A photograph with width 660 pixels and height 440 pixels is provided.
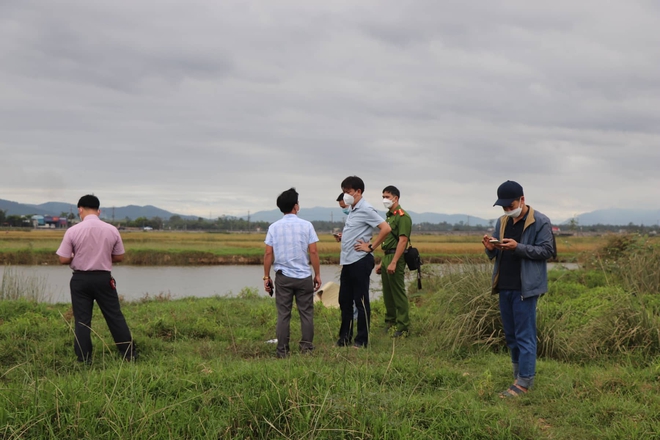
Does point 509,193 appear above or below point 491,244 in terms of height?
above

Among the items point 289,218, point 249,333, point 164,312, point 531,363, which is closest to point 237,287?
point 164,312

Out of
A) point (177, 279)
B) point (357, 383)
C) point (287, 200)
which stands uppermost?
point (287, 200)

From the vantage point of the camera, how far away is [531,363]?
4.20 meters

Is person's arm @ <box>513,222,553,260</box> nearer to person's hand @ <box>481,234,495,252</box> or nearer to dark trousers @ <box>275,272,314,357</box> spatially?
person's hand @ <box>481,234,495,252</box>

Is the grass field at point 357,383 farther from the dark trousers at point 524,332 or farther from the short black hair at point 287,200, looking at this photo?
the short black hair at point 287,200

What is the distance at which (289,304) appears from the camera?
5.40m

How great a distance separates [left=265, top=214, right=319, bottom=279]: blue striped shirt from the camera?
535 cm

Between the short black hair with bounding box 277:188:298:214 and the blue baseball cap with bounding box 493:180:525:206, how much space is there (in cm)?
207

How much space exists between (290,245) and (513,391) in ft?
7.80

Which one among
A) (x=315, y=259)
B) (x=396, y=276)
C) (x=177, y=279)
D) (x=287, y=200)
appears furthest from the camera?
(x=177, y=279)

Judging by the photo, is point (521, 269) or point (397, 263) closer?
point (521, 269)

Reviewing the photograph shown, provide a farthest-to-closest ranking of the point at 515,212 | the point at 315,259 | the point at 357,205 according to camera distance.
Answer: the point at 357,205 → the point at 315,259 → the point at 515,212

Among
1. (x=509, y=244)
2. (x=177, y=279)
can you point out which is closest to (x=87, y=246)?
(x=509, y=244)

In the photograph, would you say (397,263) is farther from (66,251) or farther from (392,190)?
Answer: (66,251)
